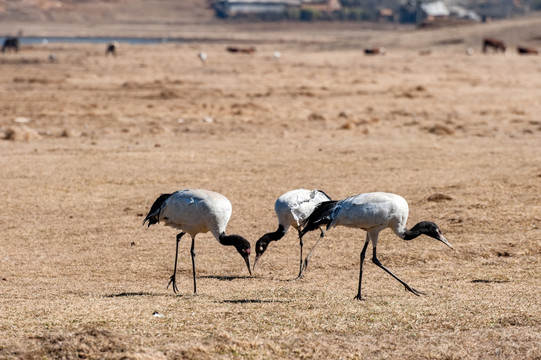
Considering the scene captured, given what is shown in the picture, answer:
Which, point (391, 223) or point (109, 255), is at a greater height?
point (391, 223)

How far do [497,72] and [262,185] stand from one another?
26.0 meters

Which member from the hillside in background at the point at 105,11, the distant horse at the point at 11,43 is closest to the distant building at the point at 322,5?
the hillside in background at the point at 105,11

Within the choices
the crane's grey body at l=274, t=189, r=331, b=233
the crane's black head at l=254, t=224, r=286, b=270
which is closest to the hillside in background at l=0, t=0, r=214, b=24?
the crane's grey body at l=274, t=189, r=331, b=233

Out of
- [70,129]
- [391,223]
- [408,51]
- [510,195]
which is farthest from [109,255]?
[408,51]

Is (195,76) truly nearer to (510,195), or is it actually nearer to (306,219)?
(510,195)

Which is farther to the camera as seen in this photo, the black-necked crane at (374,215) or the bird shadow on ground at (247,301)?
the black-necked crane at (374,215)

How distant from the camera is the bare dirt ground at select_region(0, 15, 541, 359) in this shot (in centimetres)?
654

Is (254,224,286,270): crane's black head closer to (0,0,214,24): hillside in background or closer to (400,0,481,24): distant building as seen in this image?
(400,0,481,24): distant building

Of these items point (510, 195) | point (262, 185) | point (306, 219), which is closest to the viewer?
point (306, 219)

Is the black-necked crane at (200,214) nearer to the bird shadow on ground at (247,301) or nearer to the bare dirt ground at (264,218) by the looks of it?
the bare dirt ground at (264,218)

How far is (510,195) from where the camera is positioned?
40.8ft

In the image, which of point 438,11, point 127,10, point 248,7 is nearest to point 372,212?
point 438,11

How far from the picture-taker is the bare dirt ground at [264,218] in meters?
6.54

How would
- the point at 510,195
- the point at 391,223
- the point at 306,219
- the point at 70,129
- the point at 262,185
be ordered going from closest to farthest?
1. the point at 391,223
2. the point at 306,219
3. the point at 510,195
4. the point at 262,185
5. the point at 70,129
